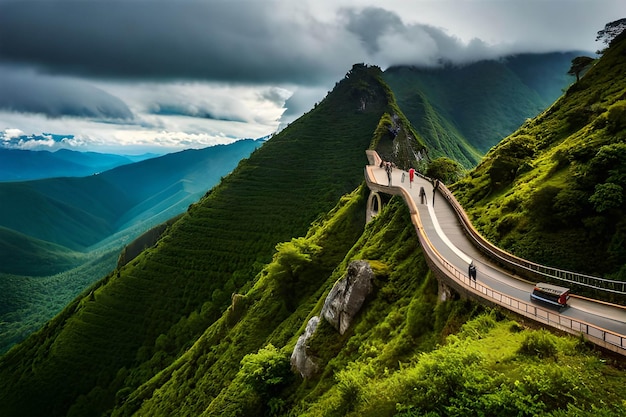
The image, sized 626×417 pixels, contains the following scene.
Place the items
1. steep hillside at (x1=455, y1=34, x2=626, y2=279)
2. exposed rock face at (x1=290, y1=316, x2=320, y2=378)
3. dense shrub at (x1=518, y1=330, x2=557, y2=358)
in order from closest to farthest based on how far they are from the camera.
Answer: dense shrub at (x1=518, y1=330, x2=557, y2=358)
steep hillside at (x1=455, y1=34, x2=626, y2=279)
exposed rock face at (x1=290, y1=316, x2=320, y2=378)

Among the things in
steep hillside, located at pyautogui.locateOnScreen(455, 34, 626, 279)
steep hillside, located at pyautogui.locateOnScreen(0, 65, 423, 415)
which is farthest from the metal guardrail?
steep hillside, located at pyautogui.locateOnScreen(0, 65, 423, 415)

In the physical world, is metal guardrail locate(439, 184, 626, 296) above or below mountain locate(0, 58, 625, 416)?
above

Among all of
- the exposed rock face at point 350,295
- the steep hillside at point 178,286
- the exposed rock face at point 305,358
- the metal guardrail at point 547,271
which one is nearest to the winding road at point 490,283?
the metal guardrail at point 547,271

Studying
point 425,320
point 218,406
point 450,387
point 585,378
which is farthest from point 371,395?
point 218,406

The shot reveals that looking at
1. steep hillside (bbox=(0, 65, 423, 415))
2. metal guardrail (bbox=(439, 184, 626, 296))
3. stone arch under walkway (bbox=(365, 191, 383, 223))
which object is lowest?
steep hillside (bbox=(0, 65, 423, 415))

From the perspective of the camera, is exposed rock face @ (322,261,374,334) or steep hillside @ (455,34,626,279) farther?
exposed rock face @ (322,261,374,334)

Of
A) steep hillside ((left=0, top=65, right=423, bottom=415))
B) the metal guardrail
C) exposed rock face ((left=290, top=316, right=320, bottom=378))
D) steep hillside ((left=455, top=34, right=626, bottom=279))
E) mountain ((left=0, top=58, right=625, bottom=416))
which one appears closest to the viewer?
mountain ((left=0, top=58, right=625, bottom=416))

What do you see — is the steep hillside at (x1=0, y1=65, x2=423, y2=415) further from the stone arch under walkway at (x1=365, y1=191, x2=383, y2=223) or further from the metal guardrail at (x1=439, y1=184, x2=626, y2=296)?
the metal guardrail at (x1=439, y1=184, x2=626, y2=296)
